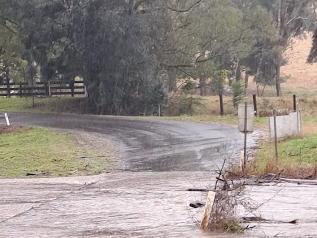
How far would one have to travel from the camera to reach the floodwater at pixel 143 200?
10.2 metres

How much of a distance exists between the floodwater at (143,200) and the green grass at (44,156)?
97 centimetres

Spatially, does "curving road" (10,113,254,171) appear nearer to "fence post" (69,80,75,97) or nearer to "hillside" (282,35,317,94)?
"fence post" (69,80,75,97)

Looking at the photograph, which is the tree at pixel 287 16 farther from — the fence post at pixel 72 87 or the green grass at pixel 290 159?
the green grass at pixel 290 159

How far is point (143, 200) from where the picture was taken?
13047 mm

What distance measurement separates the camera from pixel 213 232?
9516 millimetres

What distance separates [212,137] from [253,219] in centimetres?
1322

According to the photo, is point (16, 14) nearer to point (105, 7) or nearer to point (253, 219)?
→ point (105, 7)

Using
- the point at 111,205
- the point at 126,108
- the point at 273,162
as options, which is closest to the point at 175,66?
the point at 126,108

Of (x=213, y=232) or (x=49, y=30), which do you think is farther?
(x=49, y=30)

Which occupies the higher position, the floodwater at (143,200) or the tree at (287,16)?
the tree at (287,16)

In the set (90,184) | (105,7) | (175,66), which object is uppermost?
(105,7)

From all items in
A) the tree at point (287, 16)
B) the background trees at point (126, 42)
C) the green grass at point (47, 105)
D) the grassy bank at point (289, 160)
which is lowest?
the grassy bank at point (289, 160)

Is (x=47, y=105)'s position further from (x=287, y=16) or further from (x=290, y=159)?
(x=287, y=16)

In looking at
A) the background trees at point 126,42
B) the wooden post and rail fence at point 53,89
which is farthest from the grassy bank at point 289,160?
the wooden post and rail fence at point 53,89
